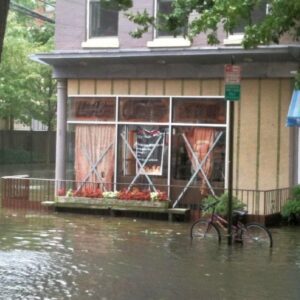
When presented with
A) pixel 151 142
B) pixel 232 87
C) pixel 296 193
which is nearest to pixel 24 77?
pixel 151 142

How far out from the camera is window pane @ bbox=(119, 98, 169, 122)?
18.1 metres

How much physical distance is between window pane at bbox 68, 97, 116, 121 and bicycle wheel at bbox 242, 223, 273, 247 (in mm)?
6972

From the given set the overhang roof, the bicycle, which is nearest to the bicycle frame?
the bicycle

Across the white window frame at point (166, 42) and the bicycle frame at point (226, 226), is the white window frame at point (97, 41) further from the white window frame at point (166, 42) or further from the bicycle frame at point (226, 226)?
the bicycle frame at point (226, 226)

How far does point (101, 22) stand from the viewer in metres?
19.0

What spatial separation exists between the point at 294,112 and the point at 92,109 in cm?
603

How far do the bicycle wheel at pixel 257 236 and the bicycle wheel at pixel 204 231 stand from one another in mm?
583

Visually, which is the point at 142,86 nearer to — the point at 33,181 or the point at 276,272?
the point at 33,181

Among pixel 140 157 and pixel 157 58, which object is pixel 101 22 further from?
pixel 140 157

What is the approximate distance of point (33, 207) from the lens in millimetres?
18250

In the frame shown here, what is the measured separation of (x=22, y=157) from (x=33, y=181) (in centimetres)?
2248

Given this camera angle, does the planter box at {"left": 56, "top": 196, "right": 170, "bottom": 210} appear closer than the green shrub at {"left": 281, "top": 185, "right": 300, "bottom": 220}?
No

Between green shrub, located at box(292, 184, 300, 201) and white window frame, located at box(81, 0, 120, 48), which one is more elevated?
white window frame, located at box(81, 0, 120, 48)

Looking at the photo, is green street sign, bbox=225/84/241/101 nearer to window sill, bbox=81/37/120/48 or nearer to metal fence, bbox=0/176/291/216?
metal fence, bbox=0/176/291/216
